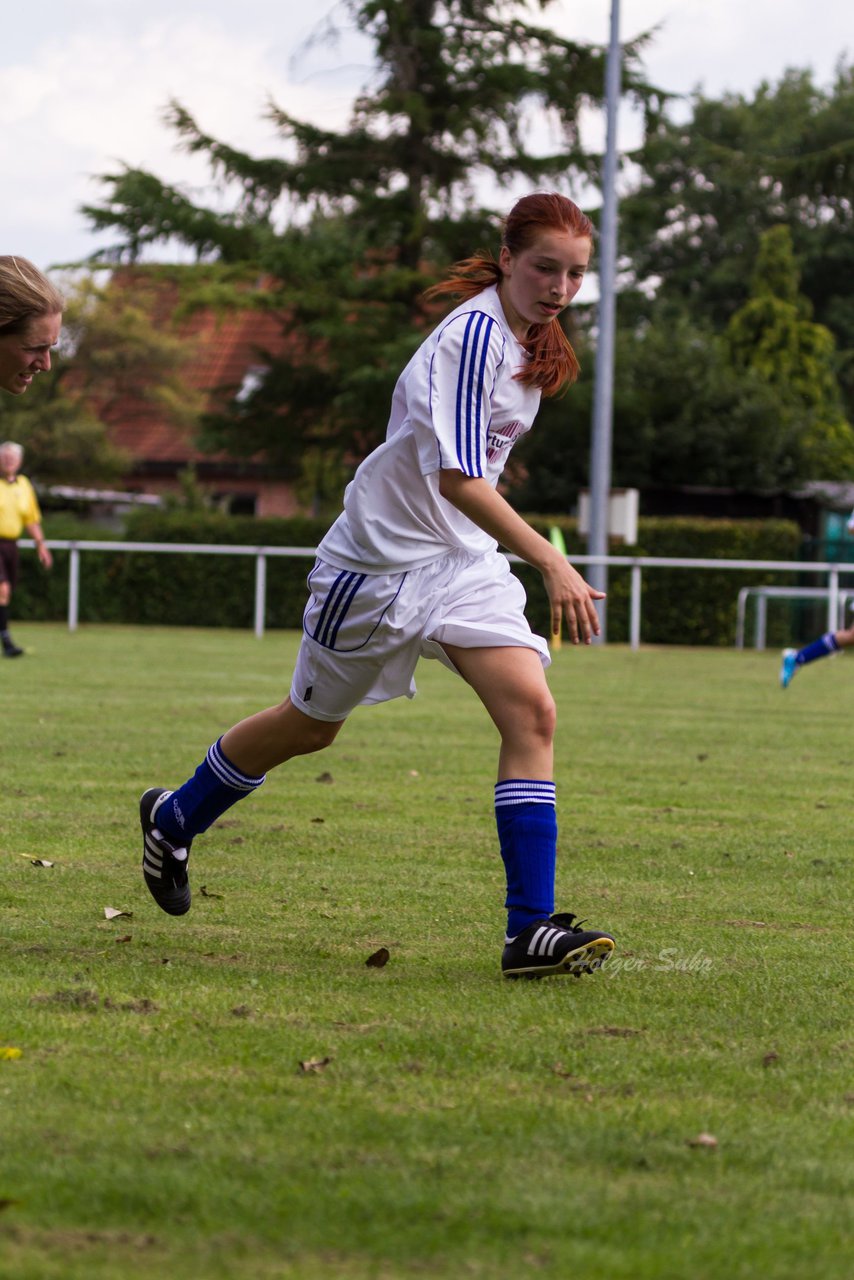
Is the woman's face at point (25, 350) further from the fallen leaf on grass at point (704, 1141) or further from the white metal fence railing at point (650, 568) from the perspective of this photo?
the white metal fence railing at point (650, 568)

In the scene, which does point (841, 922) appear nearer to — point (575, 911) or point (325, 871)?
point (575, 911)

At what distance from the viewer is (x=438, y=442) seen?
4.16 meters

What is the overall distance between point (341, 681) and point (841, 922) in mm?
1676

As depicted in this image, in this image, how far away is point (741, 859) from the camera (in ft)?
20.1

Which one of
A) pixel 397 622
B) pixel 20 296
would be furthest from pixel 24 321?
pixel 397 622

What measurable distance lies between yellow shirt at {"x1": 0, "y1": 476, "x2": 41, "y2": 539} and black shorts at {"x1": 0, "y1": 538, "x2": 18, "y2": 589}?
4.1 inches

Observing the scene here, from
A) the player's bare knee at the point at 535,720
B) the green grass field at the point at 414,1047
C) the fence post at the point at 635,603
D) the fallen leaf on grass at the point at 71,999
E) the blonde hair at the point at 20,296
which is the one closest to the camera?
the green grass field at the point at 414,1047

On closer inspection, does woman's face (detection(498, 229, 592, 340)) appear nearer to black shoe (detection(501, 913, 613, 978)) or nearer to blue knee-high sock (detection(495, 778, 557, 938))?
blue knee-high sock (detection(495, 778, 557, 938))

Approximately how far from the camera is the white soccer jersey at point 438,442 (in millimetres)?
4180

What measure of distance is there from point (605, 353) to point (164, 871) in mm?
21901

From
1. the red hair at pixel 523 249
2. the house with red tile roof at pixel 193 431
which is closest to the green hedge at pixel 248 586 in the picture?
the house with red tile roof at pixel 193 431

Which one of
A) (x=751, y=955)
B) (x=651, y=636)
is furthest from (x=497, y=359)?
(x=651, y=636)

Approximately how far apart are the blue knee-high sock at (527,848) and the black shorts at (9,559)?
13.8 m
